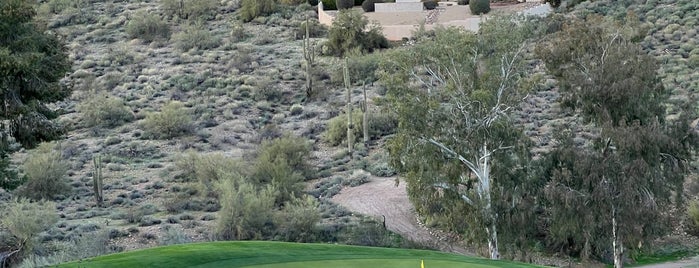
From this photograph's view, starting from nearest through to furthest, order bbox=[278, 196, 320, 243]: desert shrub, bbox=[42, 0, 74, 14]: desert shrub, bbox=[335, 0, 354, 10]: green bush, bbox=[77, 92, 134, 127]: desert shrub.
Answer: bbox=[278, 196, 320, 243]: desert shrub, bbox=[77, 92, 134, 127]: desert shrub, bbox=[335, 0, 354, 10]: green bush, bbox=[42, 0, 74, 14]: desert shrub

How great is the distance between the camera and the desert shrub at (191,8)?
222ft

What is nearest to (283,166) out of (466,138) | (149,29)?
(466,138)

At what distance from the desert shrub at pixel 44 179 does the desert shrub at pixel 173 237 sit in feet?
21.8

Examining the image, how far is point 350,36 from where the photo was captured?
5847 centimetres

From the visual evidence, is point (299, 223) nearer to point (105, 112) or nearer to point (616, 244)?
point (616, 244)

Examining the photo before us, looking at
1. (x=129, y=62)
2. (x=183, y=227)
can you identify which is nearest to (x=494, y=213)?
(x=183, y=227)

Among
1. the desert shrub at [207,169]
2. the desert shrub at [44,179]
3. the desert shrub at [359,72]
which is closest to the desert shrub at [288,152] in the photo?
the desert shrub at [207,169]

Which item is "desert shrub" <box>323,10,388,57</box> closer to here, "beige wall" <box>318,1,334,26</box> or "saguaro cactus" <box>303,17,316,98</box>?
"saguaro cactus" <box>303,17,316,98</box>

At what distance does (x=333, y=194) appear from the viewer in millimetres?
41156

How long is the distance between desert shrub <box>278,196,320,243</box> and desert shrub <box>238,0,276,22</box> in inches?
1189

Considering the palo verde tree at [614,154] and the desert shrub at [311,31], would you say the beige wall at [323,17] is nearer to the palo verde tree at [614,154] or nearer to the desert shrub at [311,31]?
the desert shrub at [311,31]

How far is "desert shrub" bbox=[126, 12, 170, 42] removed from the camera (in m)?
64.3

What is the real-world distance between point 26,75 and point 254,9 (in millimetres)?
37470

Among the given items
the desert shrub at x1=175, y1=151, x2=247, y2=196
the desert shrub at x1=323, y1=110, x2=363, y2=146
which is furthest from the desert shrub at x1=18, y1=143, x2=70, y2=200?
the desert shrub at x1=323, y1=110, x2=363, y2=146
